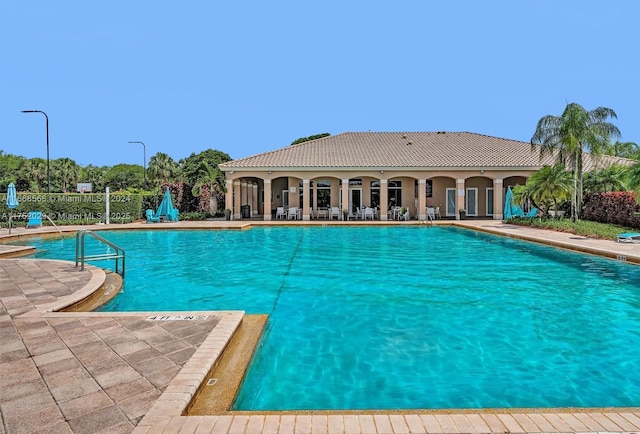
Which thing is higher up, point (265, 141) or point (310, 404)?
point (265, 141)

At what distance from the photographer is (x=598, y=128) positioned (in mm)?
19156

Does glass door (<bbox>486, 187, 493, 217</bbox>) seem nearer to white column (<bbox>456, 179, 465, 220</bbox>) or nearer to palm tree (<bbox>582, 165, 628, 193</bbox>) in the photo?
white column (<bbox>456, 179, 465, 220</bbox>)

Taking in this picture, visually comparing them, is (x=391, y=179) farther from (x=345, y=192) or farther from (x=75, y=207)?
(x=75, y=207)

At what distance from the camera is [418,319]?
6047mm

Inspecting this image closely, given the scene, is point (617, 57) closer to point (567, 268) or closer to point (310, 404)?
point (567, 268)

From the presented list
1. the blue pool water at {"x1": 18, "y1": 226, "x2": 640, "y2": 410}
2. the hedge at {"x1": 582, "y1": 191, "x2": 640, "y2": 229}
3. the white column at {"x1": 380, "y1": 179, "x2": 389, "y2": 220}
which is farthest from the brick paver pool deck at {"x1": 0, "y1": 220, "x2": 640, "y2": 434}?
the white column at {"x1": 380, "y1": 179, "x2": 389, "y2": 220}

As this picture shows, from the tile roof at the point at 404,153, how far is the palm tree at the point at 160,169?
2324cm

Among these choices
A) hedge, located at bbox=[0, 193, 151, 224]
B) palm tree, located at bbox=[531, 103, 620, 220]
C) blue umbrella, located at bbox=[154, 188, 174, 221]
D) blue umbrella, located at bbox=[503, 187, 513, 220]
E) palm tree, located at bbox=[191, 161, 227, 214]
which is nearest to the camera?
palm tree, located at bbox=[531, 103, 620, 220]

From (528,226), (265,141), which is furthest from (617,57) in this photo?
(265,141)

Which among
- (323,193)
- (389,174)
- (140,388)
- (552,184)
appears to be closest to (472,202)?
(389,174)

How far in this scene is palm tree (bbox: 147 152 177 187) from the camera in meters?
46.2

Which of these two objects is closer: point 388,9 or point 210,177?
point 388,9

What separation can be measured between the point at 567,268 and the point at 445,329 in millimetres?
6435

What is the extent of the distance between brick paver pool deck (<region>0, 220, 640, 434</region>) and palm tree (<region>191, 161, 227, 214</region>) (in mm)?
23597
